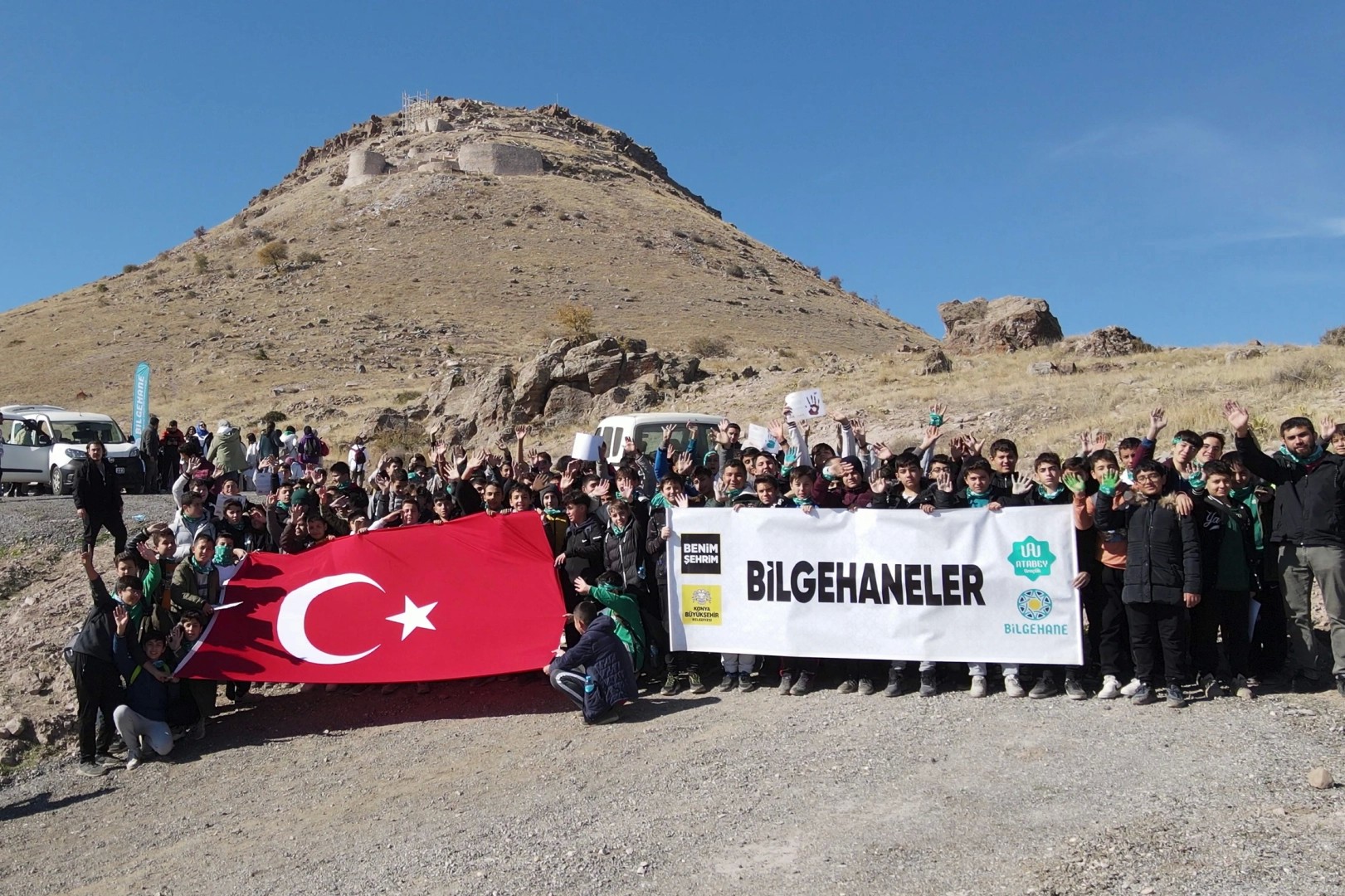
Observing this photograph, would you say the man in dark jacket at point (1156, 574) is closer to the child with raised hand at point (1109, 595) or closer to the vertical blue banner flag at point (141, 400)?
the child with raised hand at point (1109, 595)

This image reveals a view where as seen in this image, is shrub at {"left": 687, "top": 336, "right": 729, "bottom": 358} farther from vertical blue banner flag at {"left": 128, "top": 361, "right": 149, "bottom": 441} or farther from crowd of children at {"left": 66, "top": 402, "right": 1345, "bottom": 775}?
crowd of children at {"left": 66, "top": 402, "right": 1345, "bottom": 775}

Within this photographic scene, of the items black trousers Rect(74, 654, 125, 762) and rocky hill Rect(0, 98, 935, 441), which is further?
rocky hill Rect(0, 98, 935, 441)

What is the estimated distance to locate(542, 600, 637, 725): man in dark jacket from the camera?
24.8 ft

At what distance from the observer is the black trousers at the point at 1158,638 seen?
22.2 ft

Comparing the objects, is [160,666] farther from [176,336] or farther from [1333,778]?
[176,336]

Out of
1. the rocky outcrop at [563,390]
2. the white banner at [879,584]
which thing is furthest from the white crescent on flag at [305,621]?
the rocky outcrop at [563,390]

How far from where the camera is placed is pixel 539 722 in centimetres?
782

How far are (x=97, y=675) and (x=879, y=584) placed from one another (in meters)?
6.11

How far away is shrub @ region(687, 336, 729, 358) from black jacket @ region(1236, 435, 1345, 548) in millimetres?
36867

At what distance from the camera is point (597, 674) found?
24.9 ft

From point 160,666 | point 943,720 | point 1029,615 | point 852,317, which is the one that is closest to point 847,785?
point 943,720

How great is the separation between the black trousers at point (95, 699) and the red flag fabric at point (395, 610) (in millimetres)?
543

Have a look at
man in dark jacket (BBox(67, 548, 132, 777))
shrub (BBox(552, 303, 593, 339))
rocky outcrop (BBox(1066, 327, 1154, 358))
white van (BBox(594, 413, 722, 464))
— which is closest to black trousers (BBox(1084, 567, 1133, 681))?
man in dark jacket (BBox(67, 548, 132, 777))

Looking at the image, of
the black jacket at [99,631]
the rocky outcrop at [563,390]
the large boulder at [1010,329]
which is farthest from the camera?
the large boulder at [1010,329]
